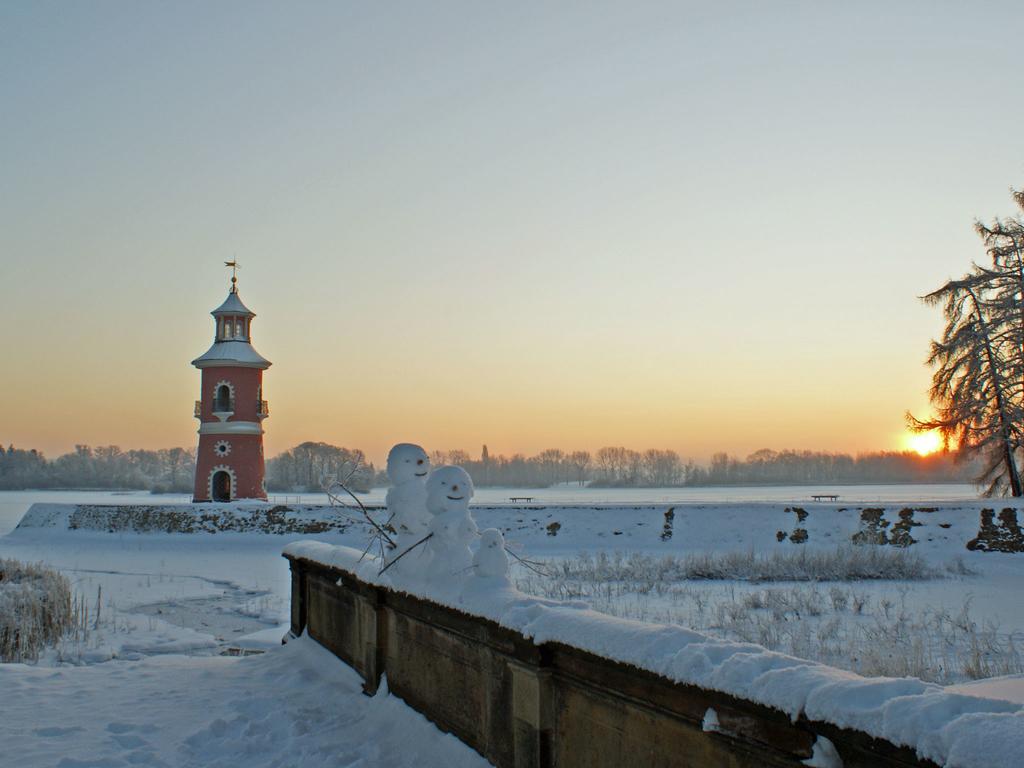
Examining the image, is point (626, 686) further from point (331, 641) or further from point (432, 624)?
point (331, 641)

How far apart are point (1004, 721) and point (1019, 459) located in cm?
2796

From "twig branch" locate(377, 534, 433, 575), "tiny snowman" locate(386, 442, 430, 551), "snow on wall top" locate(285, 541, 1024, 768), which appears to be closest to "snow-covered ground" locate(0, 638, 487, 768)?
"twig branch" locate(377, 534, 433, 575)

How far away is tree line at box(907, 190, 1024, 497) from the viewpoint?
961 inches

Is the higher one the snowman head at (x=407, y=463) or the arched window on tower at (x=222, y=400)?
the arched window on tower at (x=222, y=400)

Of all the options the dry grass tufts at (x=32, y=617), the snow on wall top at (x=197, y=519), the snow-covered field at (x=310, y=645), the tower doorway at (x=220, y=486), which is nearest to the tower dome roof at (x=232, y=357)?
the tower doorway at (x=220, y=486)

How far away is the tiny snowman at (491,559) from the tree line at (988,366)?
23907 mm

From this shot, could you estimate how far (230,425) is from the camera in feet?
111

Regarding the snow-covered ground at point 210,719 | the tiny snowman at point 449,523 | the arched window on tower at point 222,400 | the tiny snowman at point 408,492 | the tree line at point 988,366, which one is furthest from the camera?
the arched window on tower at point 222,400

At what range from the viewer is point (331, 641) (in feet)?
26.0

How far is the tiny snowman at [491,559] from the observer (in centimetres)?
488

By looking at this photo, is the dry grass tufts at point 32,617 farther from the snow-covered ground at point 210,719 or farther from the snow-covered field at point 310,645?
the snow-covered ground at point 210,719

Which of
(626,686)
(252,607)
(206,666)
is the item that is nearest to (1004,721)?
(626,686)

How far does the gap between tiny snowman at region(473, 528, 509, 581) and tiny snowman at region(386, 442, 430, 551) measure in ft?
3.45

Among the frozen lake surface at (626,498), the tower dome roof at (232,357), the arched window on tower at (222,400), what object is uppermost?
the tower dome roof at (232,357)
